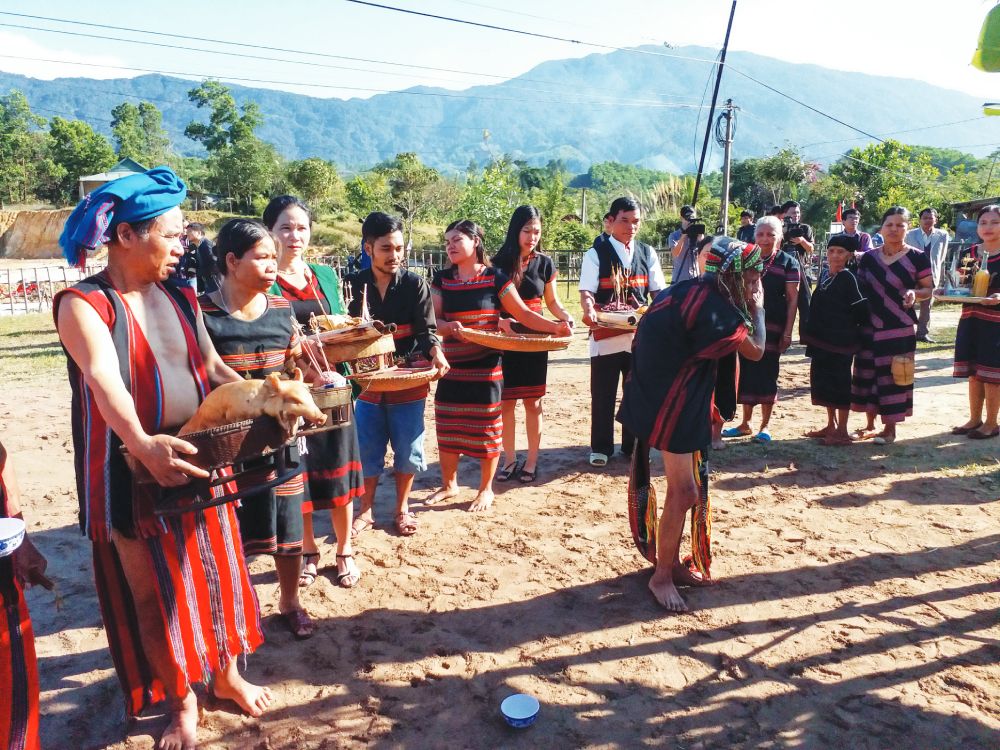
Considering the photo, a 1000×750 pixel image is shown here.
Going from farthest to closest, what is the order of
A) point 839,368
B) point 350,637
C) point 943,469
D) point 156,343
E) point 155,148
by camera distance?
point 155,148
point 839,368
point 943,469
point 350,637
point 156,343

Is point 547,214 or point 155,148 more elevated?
point 155,148

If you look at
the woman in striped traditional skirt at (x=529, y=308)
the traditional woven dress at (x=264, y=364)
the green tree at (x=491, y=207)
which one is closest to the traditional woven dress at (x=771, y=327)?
the woman in striped traditional skirt at (x=529, y=308)

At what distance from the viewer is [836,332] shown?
18.4 feet

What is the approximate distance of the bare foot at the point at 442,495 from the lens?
470 centimetres

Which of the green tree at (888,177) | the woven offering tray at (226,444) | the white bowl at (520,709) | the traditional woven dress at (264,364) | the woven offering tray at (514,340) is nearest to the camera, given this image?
the woven offering tray at (226,444)

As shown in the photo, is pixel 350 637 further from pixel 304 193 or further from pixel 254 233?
pixel 304 193

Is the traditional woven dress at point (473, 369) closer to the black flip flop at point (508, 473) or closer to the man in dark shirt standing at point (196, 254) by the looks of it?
the black flip flop at point (508, 473)

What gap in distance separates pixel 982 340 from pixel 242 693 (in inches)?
242

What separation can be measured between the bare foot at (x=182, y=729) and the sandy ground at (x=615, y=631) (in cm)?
10

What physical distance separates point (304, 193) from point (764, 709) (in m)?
45.3

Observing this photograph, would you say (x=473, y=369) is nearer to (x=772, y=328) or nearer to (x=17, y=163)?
(x=772, y=328)

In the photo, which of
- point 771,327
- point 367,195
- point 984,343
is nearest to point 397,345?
point 771,327

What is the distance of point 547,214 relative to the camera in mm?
27547

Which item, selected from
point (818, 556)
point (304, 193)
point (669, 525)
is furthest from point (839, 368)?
point (304, 193)
